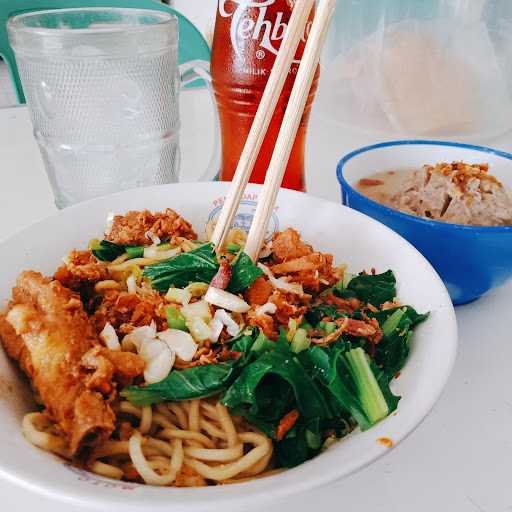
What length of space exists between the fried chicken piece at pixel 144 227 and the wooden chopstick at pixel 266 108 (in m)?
0.10

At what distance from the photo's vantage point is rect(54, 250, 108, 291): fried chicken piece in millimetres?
1016

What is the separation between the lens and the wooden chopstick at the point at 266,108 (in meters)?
1.03

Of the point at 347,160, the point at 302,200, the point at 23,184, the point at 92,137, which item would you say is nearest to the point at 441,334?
the point at 302,200

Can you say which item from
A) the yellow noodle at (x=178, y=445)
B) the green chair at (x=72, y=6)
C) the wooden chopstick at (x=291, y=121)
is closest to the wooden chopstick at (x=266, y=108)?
the wooden chopstick at (x=291, y=121)

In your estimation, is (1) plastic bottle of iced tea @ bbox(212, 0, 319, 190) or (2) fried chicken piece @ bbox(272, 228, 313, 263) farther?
(1) plastic bottle of iced tea @ bbox(212, 0, 319, 190)

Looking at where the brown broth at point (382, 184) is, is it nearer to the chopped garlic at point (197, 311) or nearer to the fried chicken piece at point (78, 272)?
the chopped garlic at point (197, 311)

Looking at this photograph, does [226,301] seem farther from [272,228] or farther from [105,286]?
[272,228]

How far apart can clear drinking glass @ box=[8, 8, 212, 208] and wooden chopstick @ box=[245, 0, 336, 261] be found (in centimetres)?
54

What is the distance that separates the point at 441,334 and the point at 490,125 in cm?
168

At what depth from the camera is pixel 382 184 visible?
4.66 ft

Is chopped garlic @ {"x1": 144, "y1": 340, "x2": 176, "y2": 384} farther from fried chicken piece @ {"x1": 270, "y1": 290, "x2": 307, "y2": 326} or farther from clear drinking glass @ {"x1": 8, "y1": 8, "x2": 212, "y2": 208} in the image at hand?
clear drinking glass @ {"x1": 8, "y1": 8, "x2": 212, "y2": 208}

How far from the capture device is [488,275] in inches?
45.6

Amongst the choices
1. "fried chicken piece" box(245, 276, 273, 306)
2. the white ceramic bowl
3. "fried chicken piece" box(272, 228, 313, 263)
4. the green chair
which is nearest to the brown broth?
the white ceramic bowl

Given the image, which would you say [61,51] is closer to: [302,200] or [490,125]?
[302,200]
